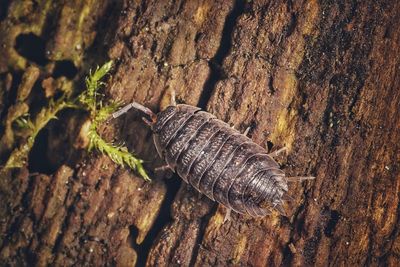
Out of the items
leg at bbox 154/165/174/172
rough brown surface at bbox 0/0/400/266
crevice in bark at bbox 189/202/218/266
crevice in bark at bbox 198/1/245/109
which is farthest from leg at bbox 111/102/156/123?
crevice in bark at bbox 189/202/218/266

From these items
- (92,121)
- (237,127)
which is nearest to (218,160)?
(237,127)

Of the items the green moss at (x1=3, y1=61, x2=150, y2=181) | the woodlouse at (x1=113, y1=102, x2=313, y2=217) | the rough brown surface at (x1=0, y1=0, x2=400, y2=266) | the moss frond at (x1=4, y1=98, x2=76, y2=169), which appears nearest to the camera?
the woodlouse at (x1=113, y1=102, x2=313, y2=217)

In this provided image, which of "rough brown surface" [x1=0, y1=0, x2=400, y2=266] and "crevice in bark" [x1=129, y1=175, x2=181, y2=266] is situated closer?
"rough brown surface" [x1=0, y1=0, x2=400, y2=266]

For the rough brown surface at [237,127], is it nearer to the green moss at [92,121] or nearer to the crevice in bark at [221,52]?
the crevice in bark at [221,52]

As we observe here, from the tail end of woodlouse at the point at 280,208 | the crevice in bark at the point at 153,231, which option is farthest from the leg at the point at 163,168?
the tail end of woodlouse at the point at 280,208

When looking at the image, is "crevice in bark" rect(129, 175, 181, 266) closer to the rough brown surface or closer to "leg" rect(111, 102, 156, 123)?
the rough brown surface

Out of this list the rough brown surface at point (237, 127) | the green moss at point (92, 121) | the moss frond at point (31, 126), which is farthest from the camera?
the moss frond at point (31, 126)

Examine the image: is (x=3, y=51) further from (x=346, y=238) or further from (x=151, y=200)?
(x=346, y=238)
